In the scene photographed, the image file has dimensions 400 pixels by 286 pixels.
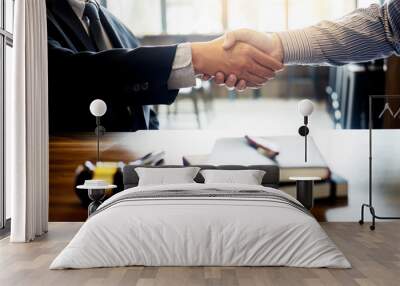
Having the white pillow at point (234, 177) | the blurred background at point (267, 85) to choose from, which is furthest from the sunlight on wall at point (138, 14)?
the white pillow at point (234, 177)

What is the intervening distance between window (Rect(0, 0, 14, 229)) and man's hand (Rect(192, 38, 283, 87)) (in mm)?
2127

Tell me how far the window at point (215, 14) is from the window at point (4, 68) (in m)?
1.27

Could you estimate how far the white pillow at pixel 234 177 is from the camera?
6.58 m

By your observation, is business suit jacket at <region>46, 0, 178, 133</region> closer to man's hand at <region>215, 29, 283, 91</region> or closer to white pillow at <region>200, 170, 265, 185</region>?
man's hand at <region>215, 29, 283, 91</region>

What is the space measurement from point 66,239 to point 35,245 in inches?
16.4

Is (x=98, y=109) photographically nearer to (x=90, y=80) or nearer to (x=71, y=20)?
(x=90, y=80)

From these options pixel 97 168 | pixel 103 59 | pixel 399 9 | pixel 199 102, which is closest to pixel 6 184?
pixel 97 168

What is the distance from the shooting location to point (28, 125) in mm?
5883

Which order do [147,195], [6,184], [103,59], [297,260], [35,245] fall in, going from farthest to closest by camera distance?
1. [103,59]
2. [6,184]
3. [35,245]
4. [147,195]
5. [297,260]

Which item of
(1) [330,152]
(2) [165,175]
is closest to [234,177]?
(2) [165,175]

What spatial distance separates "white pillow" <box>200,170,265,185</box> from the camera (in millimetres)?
6580

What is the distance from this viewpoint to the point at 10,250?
529cm

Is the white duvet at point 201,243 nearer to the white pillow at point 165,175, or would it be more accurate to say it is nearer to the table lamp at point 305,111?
the white pillow at point 165,175

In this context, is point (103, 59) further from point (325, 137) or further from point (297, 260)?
point (297, 260)
